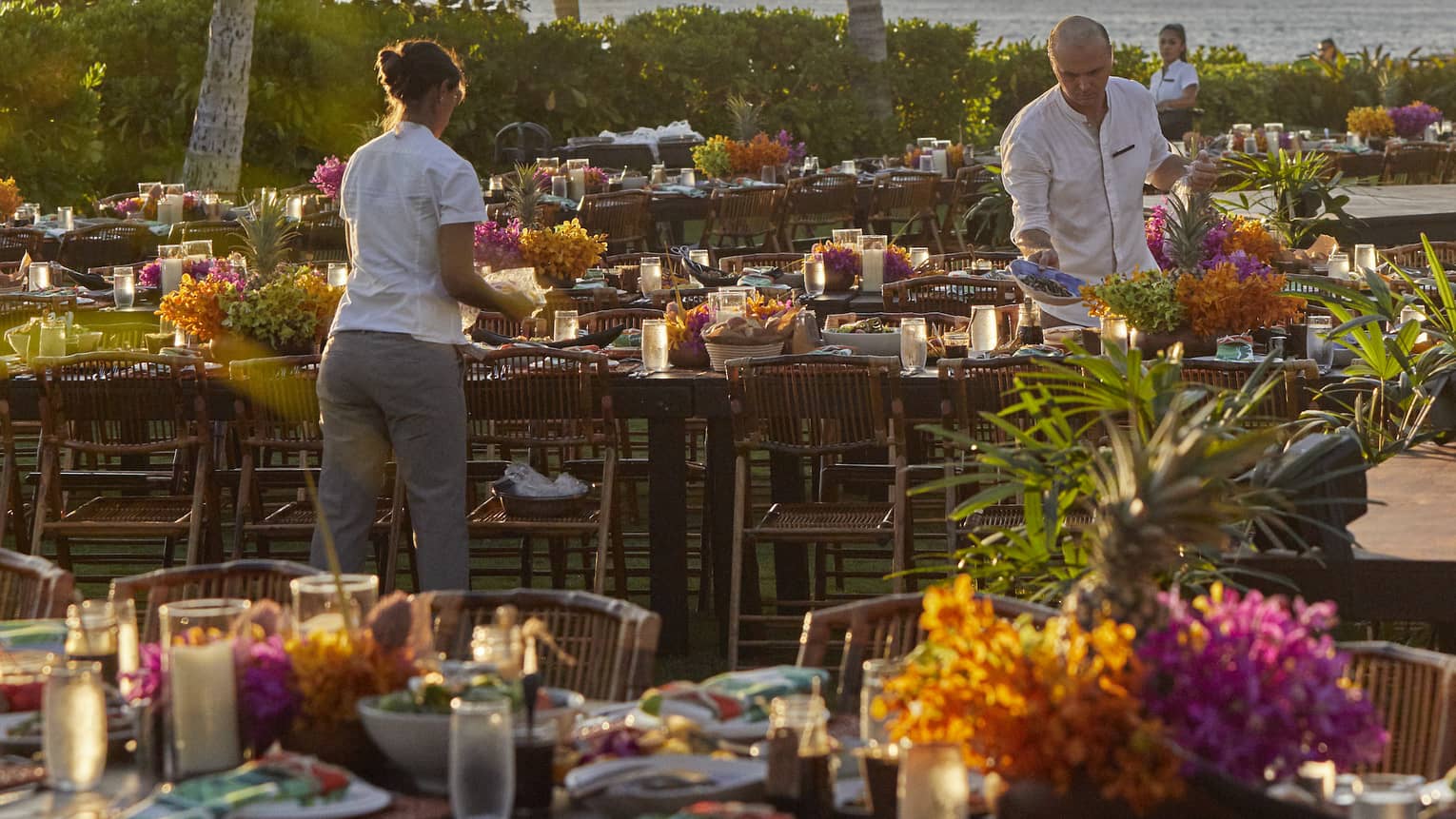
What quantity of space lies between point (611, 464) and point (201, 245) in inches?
88.6

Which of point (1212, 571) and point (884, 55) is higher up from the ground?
point (884, 55)

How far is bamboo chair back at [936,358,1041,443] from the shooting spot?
585 cm

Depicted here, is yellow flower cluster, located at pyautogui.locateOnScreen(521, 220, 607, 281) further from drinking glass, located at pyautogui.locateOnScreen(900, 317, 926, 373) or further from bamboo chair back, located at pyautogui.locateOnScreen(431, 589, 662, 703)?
bamboo chair back, located at pyautogui.locateOnScreen(431, 589, 662, 703)

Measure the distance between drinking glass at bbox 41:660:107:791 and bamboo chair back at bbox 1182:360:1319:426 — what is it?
3439 mm

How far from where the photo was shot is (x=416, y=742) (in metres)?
2.82

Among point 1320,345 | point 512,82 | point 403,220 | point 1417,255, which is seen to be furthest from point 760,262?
point 512,82

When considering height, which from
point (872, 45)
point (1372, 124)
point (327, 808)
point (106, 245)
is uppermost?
point (872, 45)

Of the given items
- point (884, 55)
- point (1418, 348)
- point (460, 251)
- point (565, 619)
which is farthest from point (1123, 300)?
point (884, 55)

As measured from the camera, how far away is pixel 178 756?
2.89 meters

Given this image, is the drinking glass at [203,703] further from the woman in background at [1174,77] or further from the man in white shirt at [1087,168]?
the woman in background at [1174,77]

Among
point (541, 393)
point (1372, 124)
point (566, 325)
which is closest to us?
point (541, 393)

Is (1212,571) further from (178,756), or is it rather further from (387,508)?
(387,508)

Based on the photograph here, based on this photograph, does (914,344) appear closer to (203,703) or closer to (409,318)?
(409,318)

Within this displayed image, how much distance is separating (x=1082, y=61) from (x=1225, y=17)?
404 ft
